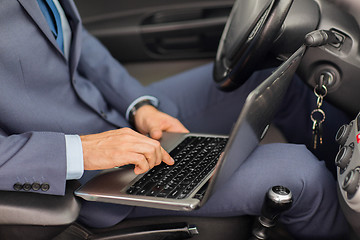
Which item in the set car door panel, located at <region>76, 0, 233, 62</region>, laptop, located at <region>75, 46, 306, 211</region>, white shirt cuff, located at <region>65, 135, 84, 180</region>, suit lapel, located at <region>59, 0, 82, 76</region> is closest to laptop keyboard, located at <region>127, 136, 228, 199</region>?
laptop, located at <region>75, 46, 306, 211</region>

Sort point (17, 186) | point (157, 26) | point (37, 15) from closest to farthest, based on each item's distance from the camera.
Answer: point (17, 186)
point (37, 15)
point (157, 26)

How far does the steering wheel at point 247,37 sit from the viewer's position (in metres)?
0.79

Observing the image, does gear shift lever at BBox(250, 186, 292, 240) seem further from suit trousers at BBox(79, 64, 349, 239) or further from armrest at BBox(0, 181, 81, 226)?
armrest at BBox(0, 181, 81, 226)

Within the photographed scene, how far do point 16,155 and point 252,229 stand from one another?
449mm

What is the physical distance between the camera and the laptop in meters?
0.62

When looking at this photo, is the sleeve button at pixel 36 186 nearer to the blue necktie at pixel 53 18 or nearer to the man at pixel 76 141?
the man at pixel 76 141

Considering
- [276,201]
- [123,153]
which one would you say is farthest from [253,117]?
[123,153]

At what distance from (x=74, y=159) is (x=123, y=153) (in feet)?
0.28

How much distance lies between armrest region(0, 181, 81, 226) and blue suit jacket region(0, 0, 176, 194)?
1.0 inches

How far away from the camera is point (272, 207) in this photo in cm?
71

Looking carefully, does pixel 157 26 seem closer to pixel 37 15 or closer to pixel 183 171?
pixel 37 15

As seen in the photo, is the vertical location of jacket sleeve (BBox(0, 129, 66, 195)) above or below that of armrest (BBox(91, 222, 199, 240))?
above

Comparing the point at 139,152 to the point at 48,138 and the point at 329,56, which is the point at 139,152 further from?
the point at 329,56

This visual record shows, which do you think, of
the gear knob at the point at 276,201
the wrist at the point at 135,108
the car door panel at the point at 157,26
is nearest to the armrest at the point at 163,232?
A: the gear knob at the point at 276,201
